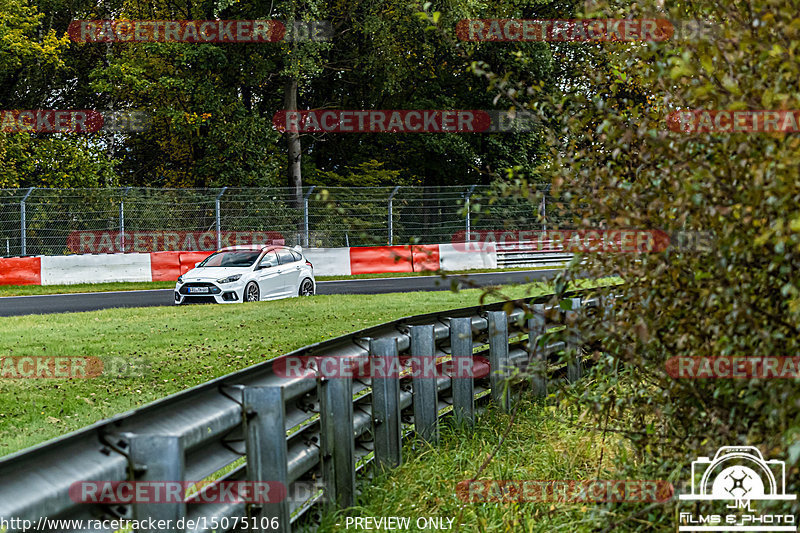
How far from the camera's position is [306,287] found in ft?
65.9

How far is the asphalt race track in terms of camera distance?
17.4 m

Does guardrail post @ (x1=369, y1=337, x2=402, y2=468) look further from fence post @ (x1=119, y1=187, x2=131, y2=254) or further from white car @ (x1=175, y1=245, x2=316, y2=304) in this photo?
fence post @ (x1=119, y1=187, x2=131, y2=254)

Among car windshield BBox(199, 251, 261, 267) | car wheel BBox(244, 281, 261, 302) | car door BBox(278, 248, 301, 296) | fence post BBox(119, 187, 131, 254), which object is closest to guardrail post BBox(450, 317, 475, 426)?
car wheel BBox(244, 281, 261, 302)

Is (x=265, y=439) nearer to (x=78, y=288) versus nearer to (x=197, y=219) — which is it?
(x=78, y=288)

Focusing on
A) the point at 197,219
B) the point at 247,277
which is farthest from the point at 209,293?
the point at 197,219

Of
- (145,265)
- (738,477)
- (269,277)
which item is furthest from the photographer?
(145,265)

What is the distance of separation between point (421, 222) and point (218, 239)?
6614 millimetres

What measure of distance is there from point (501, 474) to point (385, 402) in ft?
2.96

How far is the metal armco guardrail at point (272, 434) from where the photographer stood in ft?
9.86

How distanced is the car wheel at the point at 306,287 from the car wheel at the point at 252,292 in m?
1.35

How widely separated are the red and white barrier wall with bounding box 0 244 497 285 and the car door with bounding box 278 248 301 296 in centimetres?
289

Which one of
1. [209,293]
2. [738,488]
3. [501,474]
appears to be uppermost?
[738,488]

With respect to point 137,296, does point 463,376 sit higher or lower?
higher

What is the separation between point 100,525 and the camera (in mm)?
3053
